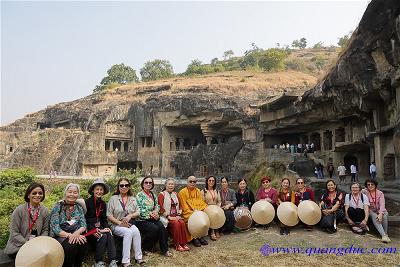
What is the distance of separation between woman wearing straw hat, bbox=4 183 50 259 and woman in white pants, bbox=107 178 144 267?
92 centimetres

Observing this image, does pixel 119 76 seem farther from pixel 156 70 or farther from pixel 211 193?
pixel 211 193

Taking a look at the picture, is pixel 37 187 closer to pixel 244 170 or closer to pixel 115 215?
pixel 115 215

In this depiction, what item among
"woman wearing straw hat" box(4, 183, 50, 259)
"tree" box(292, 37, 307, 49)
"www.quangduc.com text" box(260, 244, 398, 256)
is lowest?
"www.quangduc.com text" box(260, 244, 398, 256)

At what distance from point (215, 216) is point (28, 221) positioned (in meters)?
2.95

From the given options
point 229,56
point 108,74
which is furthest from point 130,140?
point 229,56

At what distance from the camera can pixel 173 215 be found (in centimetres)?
543

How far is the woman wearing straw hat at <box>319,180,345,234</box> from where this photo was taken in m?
5.95

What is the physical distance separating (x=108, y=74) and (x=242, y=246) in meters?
53.9

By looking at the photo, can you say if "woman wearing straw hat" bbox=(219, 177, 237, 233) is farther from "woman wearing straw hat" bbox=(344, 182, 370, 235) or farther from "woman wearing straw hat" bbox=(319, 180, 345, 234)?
"woman wearing straw hat" bbox=(344, 182, 370, 235)

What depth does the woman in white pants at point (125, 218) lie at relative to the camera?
14.8 feet

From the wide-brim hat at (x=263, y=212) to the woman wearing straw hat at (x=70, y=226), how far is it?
320 cm

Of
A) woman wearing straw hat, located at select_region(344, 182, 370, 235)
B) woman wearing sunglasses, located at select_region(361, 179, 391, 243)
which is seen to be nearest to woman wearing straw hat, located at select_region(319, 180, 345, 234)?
woman wearing straw hat, located at select_region(344, 182, 370, 235)

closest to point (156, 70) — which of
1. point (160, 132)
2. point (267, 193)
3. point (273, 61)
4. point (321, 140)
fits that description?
point (273, 61)

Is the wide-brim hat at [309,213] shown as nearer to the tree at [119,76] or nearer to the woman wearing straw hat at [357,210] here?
the woman wearing straw hat at [357,210]
